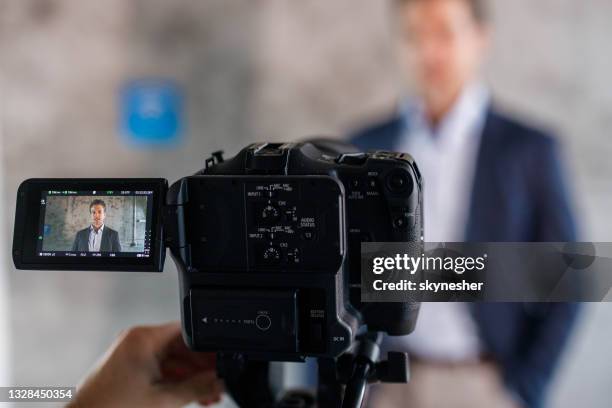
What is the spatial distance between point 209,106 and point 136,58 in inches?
11.5

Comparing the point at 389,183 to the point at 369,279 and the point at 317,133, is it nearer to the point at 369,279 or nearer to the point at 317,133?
the point at 369,279

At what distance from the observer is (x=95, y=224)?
75cm

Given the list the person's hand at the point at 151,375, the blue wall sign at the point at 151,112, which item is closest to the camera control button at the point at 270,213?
the person's hand at the point at 151,375

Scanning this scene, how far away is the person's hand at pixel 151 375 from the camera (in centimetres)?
81

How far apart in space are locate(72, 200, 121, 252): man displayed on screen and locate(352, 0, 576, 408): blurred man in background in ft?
4.17

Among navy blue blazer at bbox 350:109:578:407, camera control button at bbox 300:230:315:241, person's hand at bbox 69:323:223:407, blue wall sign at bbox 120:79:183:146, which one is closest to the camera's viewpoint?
camera control button at bbox 300:230:315:241

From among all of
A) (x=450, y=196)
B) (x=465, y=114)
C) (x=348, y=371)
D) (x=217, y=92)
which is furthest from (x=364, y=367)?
(x=217, y=92)

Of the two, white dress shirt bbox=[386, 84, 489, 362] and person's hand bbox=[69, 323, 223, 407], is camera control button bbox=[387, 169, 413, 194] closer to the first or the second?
person's hand bbox=[69, 323, 223, 407]

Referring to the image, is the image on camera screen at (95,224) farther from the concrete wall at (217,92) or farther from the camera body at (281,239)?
the concrete wall at (217,92)

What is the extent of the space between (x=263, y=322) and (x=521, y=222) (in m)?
1.34

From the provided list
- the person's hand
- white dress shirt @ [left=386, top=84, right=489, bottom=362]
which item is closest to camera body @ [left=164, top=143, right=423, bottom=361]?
the person's hand

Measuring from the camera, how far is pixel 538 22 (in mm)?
1876

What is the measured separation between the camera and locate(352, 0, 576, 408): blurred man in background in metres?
1.88

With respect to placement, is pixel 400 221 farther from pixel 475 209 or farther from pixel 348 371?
pixel 475 209
